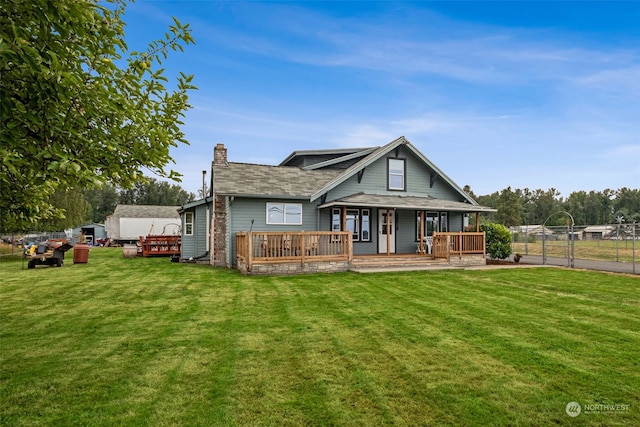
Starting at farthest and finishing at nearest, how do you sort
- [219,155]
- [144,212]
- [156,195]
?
[156,195] < [144,212] < [219,155]

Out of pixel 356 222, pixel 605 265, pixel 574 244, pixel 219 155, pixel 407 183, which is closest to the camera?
pixel 605 265

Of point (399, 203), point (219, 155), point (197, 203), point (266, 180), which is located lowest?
point (399, 203)

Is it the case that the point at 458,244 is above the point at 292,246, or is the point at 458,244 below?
below

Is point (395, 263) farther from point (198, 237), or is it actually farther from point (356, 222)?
point (198, 237)

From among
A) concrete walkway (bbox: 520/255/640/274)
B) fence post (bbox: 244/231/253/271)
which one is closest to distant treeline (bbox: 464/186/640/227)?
concrete walkway (bbox: 520/255/640/274)

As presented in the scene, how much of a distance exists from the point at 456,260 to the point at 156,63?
49.1 feet

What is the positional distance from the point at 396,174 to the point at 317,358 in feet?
50.4

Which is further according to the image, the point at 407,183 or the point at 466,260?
the point at 407,183

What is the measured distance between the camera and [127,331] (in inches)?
234

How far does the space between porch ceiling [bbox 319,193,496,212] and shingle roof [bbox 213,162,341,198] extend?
5.59 ft

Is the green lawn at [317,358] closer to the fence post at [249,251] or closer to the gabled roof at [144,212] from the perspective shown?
the fence post at [249,251]

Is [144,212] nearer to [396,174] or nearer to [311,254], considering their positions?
[396,174]

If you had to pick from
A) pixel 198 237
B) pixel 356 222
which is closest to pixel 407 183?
pixel 356 222

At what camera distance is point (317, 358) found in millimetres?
4730
